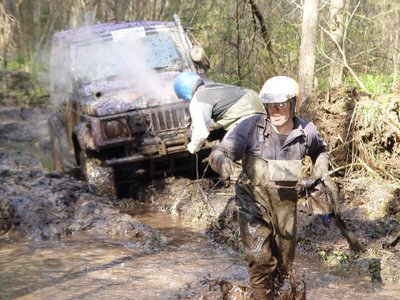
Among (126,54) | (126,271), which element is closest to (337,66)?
(126,54)

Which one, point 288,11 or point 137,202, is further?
point 288,11

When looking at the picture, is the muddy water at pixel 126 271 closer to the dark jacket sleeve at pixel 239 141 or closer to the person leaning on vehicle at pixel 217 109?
the person leaning on vehicle at pixel 217 109

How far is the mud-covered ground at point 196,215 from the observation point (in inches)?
212

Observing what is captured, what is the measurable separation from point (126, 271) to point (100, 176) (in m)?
2.46

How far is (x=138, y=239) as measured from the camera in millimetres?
6207

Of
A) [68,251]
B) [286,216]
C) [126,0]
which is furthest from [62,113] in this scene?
[126,0]

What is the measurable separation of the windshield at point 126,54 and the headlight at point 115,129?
1.06m

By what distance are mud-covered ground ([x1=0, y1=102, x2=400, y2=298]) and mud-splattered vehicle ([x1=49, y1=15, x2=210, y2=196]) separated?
14.8 inches

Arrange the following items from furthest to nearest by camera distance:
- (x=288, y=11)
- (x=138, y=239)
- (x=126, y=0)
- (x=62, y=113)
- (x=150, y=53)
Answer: (x=126, y=0)
(x=288, y=11)
(x=62, y=113)
(x=150, y=53)
(x=138, y=239)

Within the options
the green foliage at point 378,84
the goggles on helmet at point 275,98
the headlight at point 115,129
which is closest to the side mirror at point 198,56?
the headlight at point 115,129

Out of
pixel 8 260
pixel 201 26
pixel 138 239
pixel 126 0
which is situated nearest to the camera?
pixel 8 260

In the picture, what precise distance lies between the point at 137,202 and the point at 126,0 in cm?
Result: 1152

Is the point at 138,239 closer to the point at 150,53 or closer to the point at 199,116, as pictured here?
the point at 199,116

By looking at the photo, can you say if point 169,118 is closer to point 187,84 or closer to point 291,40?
point 187,84
